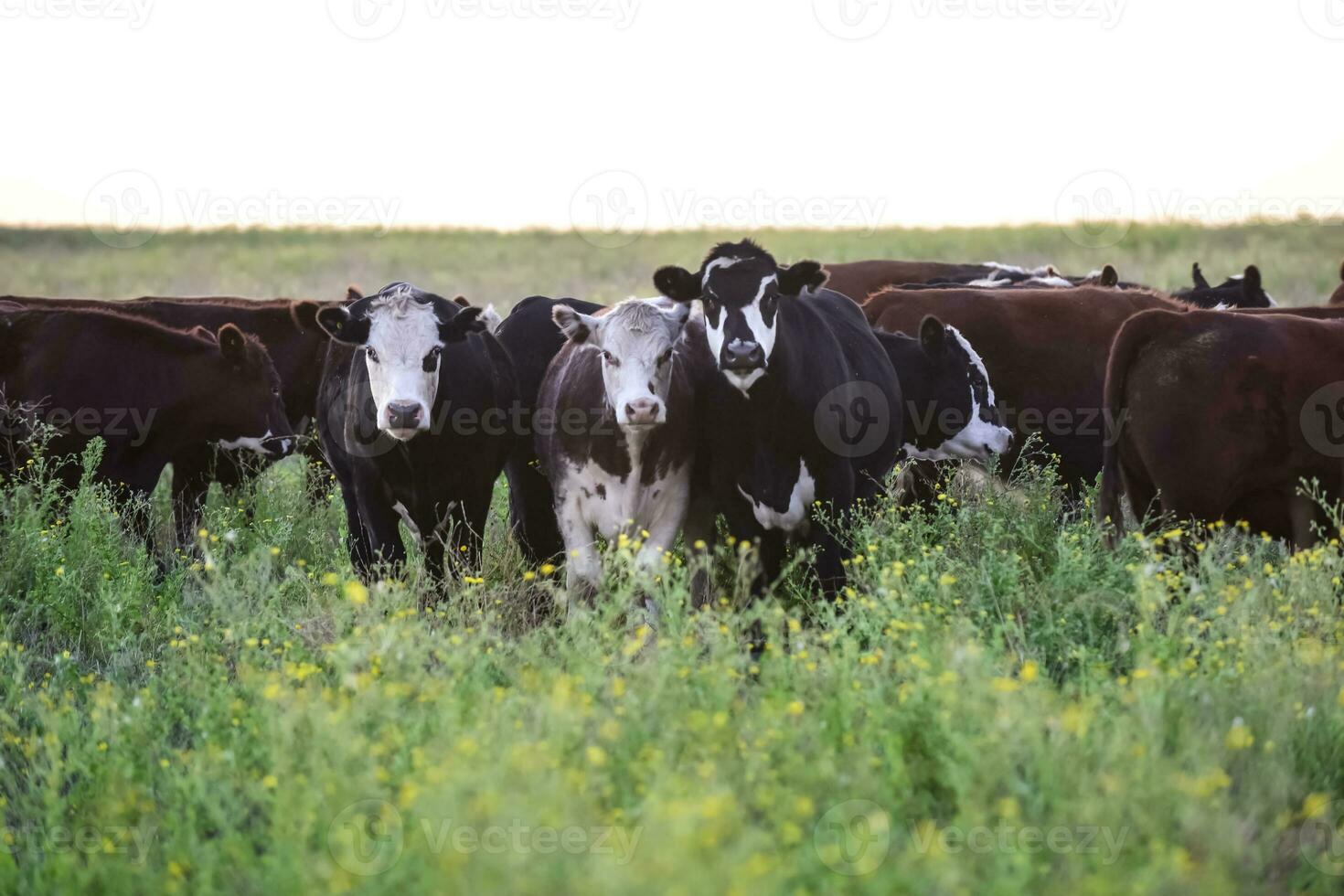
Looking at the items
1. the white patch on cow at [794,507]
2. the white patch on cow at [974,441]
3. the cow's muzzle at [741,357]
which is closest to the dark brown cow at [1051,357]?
the white patch on cow at [974,441]

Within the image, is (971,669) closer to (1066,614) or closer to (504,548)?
(1066,614)

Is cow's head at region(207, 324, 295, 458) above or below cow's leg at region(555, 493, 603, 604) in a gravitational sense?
above

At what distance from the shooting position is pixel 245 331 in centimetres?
1052

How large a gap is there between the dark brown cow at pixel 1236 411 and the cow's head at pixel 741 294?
166 cm

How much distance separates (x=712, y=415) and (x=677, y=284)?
26.3 inches

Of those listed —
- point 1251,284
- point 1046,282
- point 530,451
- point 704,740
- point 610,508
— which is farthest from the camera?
point 1251,284

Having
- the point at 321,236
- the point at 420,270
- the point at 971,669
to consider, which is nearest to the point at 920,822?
the point at 971,669

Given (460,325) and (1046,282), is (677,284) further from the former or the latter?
(1046,282)

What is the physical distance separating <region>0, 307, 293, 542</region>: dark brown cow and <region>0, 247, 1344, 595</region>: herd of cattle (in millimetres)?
26

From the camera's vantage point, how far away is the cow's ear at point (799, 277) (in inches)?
261

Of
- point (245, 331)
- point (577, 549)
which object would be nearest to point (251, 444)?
point (245, 331)

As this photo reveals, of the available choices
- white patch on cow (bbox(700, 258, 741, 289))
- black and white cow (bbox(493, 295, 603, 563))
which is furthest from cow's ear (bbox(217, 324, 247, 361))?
white patch on cow (bbox(700, 258, 741, 289))

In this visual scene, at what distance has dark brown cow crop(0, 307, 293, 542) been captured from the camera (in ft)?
27.4

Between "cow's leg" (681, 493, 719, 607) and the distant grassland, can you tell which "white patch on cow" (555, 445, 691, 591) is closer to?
"cow's leg" (681, 493, 719, 607)
